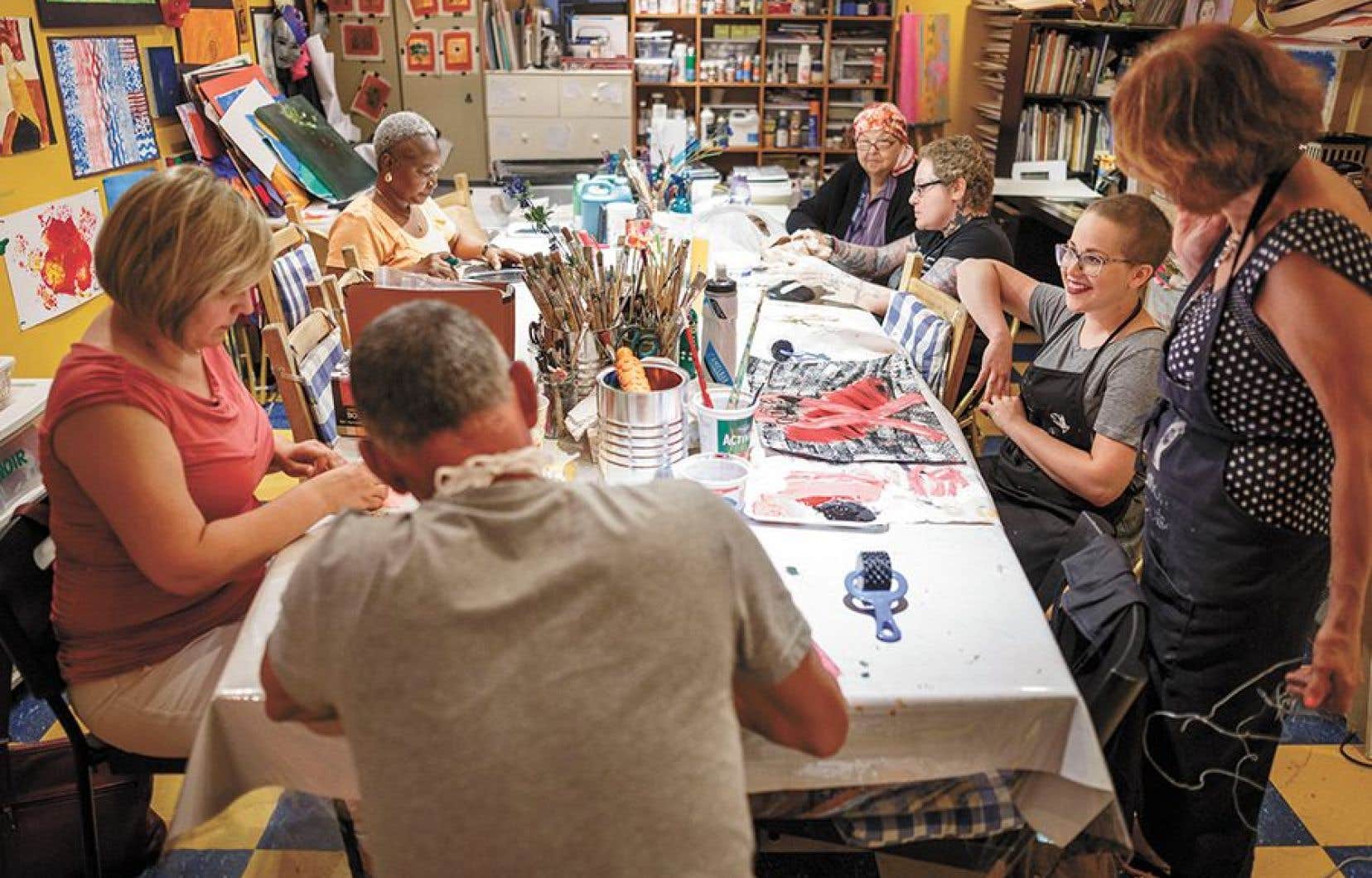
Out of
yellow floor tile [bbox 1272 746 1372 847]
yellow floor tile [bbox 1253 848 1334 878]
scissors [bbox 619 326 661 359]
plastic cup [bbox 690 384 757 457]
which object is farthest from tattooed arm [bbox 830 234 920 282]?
yellow floor tile [bbox 1253 848 1334 878]

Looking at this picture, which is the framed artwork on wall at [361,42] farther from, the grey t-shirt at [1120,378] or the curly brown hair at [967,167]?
the grey t-shirt at [1120,378]

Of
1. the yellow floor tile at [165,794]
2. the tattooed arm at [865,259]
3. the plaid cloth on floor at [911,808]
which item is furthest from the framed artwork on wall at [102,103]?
the plaid cloth on floor at [911,808]

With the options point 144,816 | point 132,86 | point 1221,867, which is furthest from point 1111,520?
point 132,86

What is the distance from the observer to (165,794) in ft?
6.99

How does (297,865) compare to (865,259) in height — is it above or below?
below

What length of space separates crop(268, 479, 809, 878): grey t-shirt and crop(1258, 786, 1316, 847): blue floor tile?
1721mm

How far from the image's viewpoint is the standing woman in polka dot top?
1297 mm

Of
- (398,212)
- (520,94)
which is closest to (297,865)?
(398,212)

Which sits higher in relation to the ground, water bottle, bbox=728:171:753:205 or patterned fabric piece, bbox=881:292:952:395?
water bottle, bbox=728:171:753:205

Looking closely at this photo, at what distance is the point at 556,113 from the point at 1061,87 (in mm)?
3041

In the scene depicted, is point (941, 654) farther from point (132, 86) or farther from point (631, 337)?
point (132, 86)

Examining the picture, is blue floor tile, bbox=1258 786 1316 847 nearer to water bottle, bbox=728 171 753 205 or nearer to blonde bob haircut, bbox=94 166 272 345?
blonde bob haircut, bbox=94 166 272 345

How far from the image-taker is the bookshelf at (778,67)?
6.25 metres

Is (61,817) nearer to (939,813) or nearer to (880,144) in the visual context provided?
(939,813)
